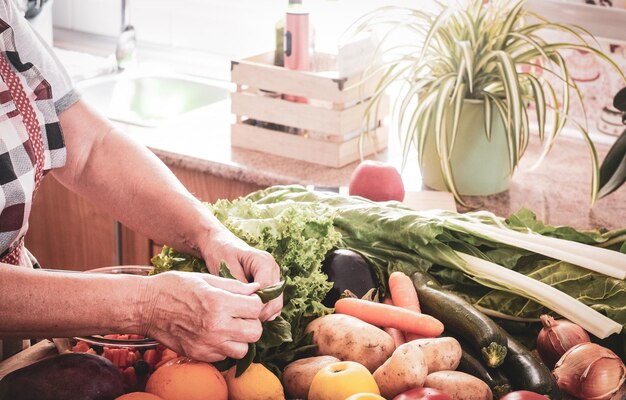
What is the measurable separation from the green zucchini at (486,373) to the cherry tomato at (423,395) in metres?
0.15

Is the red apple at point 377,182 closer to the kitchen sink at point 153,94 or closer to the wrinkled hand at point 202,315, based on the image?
the wrinkled hand at point 202,315

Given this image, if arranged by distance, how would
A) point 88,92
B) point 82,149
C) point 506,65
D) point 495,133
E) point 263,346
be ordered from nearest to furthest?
1. point 263,346
2. point 82,149
3. point 506,65
4. point 495,133
5. point 88,92

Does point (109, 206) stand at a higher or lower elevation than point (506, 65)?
lower

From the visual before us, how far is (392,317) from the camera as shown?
4.12 ft

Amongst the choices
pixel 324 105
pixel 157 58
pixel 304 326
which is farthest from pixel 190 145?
pixel 304 326

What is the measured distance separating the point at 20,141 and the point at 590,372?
0.96 meters

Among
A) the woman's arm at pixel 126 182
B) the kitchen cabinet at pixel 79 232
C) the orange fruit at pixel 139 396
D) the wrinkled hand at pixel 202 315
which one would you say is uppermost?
the woman's arm at pixel 126 182

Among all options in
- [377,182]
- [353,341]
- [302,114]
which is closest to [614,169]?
[377,182]

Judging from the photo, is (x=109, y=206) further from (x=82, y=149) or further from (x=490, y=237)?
(x=490, y=237)

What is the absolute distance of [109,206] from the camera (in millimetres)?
1562

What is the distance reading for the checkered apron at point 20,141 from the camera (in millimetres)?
1291

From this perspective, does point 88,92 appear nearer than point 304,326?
No

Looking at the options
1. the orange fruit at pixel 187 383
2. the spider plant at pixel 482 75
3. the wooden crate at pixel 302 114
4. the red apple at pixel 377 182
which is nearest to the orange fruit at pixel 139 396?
the orange fruit at pixel 187 383

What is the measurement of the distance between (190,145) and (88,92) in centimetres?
78
